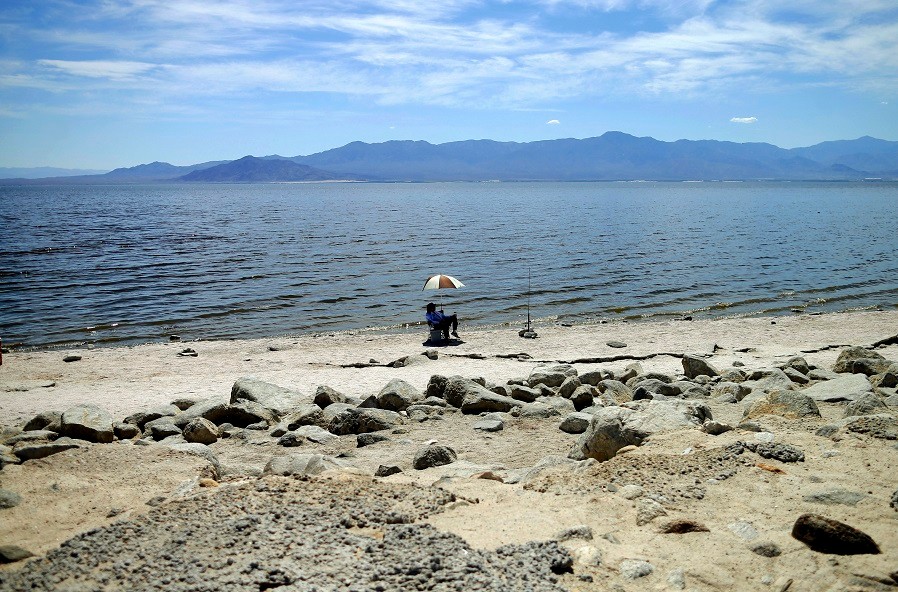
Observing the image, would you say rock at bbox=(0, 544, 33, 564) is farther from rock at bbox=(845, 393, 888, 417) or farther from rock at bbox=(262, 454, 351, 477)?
rock at bbox=(845, 393, 888, 417)

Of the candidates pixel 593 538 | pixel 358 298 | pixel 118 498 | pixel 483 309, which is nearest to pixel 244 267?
pixel 358 298

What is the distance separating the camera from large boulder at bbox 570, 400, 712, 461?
8383mm

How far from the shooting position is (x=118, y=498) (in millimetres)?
7020

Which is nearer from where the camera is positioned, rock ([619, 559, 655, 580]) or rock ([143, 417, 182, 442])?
rock ([619, 559, 655, 580])

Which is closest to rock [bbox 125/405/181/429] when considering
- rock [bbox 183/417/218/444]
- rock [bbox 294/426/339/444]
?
rock [bbox 183/417/218/444]

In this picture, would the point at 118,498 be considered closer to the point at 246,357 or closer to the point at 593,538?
the point at 593,538

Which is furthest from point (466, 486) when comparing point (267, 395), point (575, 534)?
point (267, 395)

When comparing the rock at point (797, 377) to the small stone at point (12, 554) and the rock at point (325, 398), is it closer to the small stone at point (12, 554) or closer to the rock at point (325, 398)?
the rock at point (325, 398)

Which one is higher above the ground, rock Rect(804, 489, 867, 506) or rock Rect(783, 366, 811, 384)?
rock Rect(804, 489, 867, 506)

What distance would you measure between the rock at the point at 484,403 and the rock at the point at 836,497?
239 inches

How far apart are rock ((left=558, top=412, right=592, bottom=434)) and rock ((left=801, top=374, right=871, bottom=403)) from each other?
3374 mm

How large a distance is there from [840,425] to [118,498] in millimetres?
8240

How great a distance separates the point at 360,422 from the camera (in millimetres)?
10906

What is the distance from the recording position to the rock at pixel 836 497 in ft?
20.4
